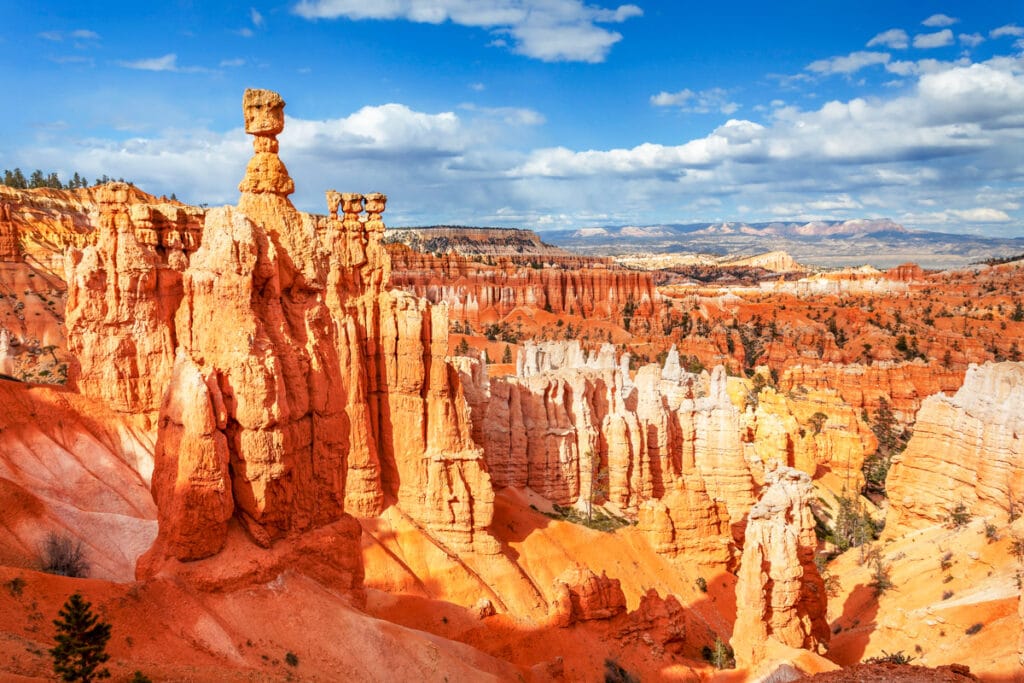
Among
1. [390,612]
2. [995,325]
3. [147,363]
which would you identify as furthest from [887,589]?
[995,325]

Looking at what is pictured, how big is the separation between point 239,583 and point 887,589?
23.8 m

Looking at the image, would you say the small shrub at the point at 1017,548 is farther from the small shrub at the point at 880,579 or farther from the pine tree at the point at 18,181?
the pine tree at the point at 18,181

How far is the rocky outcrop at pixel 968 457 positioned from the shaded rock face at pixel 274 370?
22179 millimetres

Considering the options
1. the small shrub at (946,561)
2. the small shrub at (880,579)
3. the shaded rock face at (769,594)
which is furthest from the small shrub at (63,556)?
the small shrub at (946,561)

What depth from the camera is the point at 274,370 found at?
13.2 m

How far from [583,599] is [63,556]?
13.9 metres

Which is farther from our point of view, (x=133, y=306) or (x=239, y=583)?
(x=133, y=306)

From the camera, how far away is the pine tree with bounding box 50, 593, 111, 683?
29.3ft

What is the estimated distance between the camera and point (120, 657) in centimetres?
1053

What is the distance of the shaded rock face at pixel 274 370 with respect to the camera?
12805mm

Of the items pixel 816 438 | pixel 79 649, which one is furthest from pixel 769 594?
pixel 816 438

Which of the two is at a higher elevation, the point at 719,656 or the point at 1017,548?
the point at 1017,548

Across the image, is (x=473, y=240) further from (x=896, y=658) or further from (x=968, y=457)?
(x=896, y=658)

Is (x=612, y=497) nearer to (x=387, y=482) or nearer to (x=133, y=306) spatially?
(x=387, y=482)
